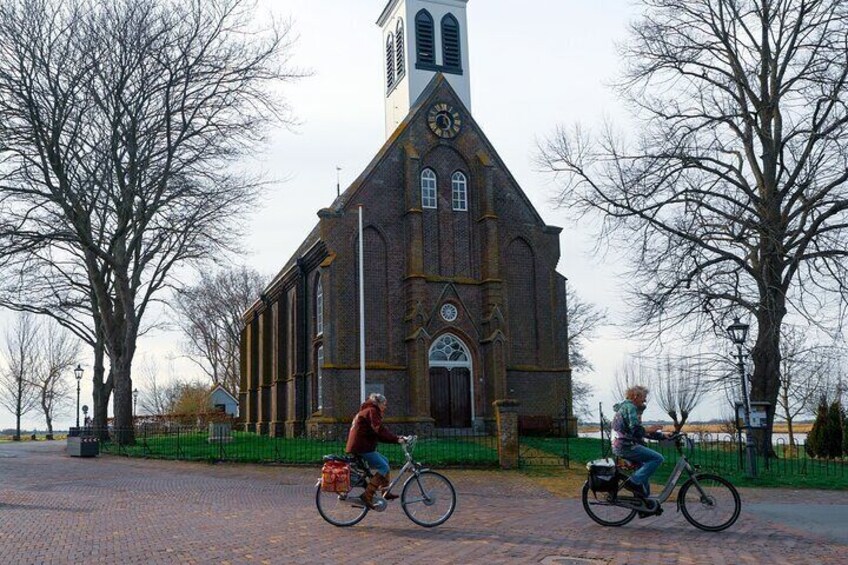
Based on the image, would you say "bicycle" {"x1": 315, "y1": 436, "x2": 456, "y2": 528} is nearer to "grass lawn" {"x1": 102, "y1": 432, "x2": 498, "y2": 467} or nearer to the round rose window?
"grass lawn" {"x1": 102, "y1": 432, "x2": 498, "y2": 467}

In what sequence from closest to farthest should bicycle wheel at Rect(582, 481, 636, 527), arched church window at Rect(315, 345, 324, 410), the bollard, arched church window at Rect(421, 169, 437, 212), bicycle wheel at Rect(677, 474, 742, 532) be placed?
bicycle wheel at Rect(677, 474, 742, 532), bicycle wheel at Rect(582, 481, 636, 527), the bollard, arched church window at Rect(315, 345, 324, 410), arched church window at Rect(421, 169, 437, 212)

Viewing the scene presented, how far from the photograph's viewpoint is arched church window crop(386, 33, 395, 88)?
42594mm

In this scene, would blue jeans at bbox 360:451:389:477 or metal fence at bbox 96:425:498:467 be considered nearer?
blue jeans at bbox 360:451:389:477

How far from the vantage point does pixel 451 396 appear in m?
32.1

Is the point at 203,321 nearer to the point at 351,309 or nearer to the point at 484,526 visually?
the point at 351,309

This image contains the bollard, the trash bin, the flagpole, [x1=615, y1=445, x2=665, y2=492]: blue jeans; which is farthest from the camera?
the flagpole

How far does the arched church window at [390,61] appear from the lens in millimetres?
42594

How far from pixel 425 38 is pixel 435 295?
1481cm

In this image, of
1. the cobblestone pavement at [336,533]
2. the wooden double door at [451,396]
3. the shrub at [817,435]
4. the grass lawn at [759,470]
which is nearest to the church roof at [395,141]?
the wooden double door at [451,396]

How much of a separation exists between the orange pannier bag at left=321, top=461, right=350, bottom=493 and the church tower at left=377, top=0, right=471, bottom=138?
30238 mm

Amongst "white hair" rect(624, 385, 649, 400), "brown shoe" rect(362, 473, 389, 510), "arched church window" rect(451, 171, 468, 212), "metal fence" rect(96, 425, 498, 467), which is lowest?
"metal fence" rect(96, 425, 498, 467)

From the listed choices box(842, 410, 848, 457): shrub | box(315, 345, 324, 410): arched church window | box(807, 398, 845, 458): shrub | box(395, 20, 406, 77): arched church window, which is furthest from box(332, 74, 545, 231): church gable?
box(842, 410, 848, 457): shrub

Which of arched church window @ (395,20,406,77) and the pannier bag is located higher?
arched church window @ (395,20,406,77)

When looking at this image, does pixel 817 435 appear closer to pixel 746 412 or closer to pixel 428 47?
pixel 746 412
